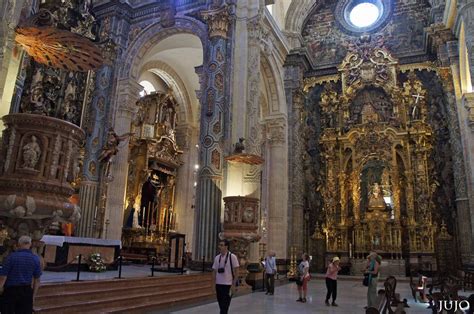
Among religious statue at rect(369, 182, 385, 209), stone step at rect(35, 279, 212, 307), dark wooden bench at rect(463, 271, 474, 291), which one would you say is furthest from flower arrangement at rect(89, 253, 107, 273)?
religious statue at rect(369, 182, 385, 209)

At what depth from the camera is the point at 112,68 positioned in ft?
48.8

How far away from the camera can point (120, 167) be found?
47.1 ft

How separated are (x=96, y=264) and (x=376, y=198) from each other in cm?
1347

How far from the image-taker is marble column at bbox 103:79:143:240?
1373 centimetres

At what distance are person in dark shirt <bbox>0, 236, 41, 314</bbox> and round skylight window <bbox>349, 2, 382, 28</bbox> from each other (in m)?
21.3

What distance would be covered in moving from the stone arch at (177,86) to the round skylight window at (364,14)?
9942 mm

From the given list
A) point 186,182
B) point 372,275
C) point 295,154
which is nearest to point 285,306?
point 372,275

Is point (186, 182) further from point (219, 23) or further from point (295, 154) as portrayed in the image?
point (219, 23)

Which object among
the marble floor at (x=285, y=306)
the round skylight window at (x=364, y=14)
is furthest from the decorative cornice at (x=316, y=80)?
the marble floor at (x=285, y=306)

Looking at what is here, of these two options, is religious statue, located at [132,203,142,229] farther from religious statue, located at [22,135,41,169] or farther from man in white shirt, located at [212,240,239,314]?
religious statue, located at [22,135,41,169]

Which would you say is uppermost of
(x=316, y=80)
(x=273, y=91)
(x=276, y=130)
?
(x=316, y=80)

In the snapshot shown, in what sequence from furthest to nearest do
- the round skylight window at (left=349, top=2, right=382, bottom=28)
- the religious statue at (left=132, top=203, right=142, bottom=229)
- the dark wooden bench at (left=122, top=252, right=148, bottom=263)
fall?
the round skylight window at (left=349, top=2, right=382, bottom=28) → the religious statue at (left=132, top=203, right=142, bottom=229) → the dark wooden bench at (left=122, top=252, right=148, bottom=263)

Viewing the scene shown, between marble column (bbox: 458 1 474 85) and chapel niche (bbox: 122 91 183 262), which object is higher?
marble column (bbox: 458 1 474 85)

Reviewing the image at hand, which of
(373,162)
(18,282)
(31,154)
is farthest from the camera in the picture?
(373,162)
